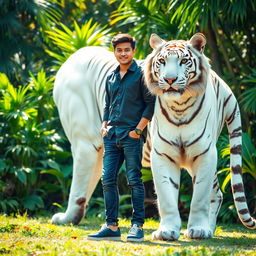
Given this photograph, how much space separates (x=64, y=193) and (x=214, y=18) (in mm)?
3769

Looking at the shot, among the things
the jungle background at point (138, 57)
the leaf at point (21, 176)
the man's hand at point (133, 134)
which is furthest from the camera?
the leaf at point (21, 176)

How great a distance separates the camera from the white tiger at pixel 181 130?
5.80 meters

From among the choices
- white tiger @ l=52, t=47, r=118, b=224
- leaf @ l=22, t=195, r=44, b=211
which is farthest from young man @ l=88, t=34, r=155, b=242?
leaf @ l=22, t=195, r=44, b=211

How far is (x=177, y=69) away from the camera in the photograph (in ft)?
18.9

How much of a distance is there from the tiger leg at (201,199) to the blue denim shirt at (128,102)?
647 millimetres

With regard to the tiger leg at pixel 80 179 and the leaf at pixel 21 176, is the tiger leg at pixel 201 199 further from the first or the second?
the leaf at pixel 21 176

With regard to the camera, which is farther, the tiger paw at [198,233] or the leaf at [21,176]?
the leaf at [21,176]

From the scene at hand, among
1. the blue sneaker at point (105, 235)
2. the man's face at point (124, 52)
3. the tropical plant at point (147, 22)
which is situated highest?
the tropical plant at point (147, 22)

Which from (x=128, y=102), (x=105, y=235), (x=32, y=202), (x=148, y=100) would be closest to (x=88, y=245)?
(x=105, y=235)

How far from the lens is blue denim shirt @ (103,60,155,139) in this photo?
5.84m

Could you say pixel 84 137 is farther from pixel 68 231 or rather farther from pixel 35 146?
pixel 35 146

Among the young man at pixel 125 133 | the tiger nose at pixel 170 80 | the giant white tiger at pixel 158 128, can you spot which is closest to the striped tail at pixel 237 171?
the giant white tiger at pixel 158 128

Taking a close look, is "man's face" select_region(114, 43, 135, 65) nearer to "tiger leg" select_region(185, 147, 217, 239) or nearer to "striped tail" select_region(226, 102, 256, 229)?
"tiger leg" select_region(185, 147, 217, 239)

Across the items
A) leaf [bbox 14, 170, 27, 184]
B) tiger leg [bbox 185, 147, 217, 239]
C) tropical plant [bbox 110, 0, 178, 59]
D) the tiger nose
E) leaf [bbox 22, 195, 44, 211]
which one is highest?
tropical plant [bbox 110, 0, 178, 59]
